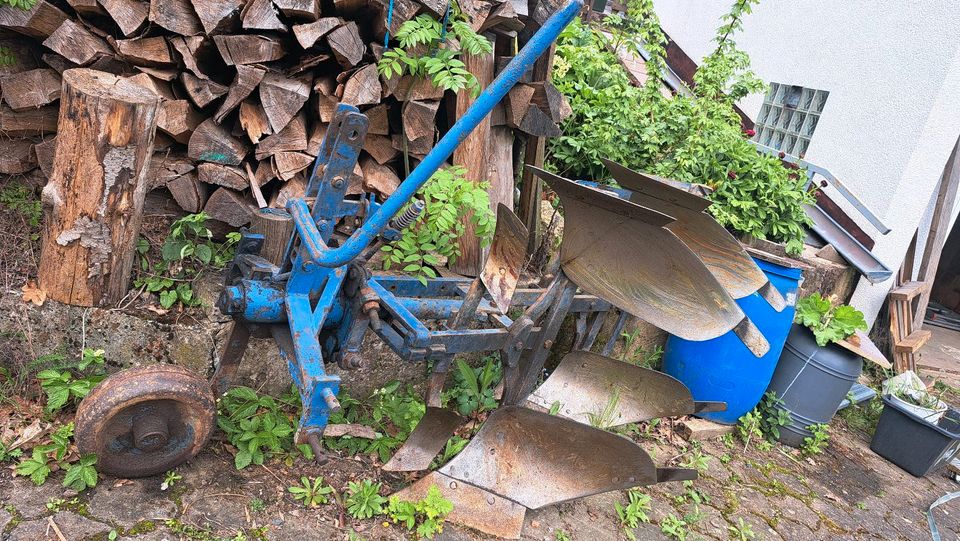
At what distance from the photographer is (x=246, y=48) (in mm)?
2289

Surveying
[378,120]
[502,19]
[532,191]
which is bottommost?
[532,191]

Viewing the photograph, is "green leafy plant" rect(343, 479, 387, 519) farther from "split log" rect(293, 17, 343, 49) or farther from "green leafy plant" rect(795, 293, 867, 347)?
"green leafy plant" rect(795, 293, 867, 347)

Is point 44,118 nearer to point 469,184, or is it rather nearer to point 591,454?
point 469,184

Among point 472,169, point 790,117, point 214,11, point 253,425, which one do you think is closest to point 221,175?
point 214,11

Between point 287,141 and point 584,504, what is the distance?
2.09 m

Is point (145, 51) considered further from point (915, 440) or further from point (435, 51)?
point (915, 440)

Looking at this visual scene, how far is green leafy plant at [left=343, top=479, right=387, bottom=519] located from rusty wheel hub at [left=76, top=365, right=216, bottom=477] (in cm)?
57

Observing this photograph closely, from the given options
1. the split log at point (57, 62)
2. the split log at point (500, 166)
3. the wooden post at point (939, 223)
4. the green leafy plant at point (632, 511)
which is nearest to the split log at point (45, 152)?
the split log at point (57, 62)

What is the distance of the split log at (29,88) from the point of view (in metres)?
2.29

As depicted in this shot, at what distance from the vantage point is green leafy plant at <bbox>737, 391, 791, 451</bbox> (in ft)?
11.3

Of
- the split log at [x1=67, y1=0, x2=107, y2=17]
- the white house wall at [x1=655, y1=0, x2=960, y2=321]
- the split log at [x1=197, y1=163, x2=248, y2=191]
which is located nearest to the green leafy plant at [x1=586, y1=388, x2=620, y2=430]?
the split log at [x1=197, y1=163, x2=248, y2=191]

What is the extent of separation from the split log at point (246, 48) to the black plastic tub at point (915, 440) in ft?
13.9

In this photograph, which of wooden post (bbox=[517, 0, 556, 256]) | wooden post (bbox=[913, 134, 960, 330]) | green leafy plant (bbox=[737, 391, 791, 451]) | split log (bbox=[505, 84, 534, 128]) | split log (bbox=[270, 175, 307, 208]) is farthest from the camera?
wooden post (bbox=[913, 134, 960, 330])

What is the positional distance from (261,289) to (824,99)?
567cm
